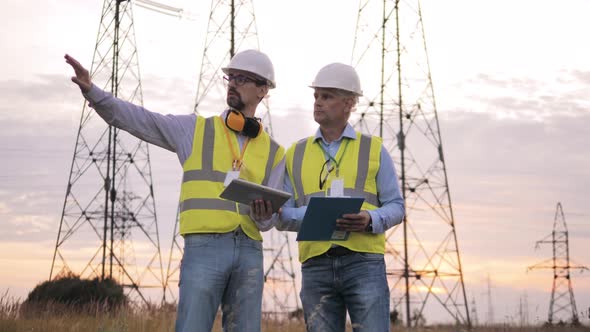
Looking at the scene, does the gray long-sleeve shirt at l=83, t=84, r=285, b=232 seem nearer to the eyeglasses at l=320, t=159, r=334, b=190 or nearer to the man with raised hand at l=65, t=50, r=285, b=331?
the man with raised hand at l=65, t=50, r=285, b=331

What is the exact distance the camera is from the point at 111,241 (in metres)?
33.2

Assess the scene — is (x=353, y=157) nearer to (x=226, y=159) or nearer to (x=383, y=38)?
(x=226, y=159)

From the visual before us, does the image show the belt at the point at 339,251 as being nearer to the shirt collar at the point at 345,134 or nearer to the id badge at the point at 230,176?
the shirt collar at the point at 345,134

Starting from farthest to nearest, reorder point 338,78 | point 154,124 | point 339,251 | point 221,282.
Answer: point 338,78, point 339,251, point 154,124, point 221,282

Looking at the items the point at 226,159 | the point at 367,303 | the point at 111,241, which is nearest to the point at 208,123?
the point at 226,159

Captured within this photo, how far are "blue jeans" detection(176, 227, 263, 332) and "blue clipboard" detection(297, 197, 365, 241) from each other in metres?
0.44

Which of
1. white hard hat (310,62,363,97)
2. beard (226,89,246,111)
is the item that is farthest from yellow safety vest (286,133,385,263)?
beard (226,89,246,111)

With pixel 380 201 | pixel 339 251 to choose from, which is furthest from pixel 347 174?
pixel 339 251

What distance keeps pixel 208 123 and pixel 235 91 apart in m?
0.37

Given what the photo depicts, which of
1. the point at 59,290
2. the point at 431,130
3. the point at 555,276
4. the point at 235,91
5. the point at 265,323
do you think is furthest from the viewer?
the point at 555,276

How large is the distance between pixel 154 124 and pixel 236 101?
679 mm

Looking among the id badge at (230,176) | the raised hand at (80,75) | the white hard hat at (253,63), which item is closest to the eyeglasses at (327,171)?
the white hard hat at (253,63)

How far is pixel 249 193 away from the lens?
625 cm

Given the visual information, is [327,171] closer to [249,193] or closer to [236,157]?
[236,157]
